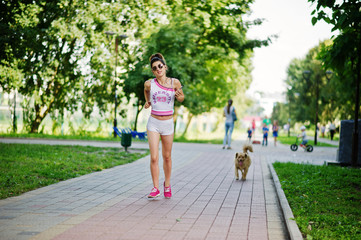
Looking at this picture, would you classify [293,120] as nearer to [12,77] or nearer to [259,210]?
[12,77]

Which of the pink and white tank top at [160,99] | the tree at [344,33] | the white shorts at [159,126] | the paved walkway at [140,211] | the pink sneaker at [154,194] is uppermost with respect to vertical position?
the tree at [344,33]

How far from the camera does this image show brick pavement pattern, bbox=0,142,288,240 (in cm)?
437

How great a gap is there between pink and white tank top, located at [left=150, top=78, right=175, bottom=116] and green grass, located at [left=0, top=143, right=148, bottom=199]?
103 inches

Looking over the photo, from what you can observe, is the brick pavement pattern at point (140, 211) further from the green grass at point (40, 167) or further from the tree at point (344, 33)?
the tree at point (344, 33)

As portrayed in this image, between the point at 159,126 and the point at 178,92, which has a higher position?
the point at 178,92

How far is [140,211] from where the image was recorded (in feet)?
17.7

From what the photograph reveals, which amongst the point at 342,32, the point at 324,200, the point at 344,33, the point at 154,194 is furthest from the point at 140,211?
the point at 342,32

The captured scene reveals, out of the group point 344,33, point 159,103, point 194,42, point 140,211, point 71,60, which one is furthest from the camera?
point 71,60

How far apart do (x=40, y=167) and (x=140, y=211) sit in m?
4.40

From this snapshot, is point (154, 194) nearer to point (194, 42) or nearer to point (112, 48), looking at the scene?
point (194, 42)

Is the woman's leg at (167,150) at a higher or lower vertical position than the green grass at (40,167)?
higher

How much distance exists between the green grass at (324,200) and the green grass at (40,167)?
4352mm

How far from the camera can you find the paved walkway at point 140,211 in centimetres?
437

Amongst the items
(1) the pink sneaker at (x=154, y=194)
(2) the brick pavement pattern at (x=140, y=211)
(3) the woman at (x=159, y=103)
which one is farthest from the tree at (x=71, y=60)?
(1) the pink sneaker at (x=154, y=194)
